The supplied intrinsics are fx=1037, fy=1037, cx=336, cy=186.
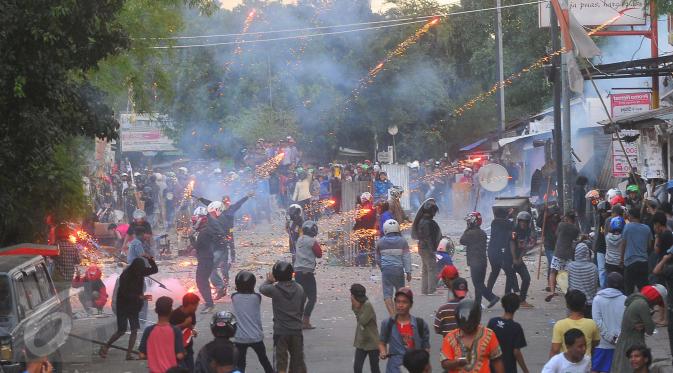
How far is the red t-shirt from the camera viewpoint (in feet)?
28.3

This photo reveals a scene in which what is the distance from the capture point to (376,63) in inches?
1654

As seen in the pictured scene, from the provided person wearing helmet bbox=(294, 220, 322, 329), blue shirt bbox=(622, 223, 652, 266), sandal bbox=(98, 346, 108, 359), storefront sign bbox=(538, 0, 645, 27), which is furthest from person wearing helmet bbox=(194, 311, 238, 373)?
storefront sign bbox=(538, 0, 645, 27)

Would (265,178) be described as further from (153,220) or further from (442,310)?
(442,310)

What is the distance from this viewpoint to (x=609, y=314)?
9359 mm

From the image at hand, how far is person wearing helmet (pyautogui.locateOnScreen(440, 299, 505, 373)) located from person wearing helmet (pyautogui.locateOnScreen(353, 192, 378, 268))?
42.5ft

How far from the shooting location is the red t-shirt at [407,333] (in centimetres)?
863

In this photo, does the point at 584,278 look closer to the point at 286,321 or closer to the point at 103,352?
the point at 286,321

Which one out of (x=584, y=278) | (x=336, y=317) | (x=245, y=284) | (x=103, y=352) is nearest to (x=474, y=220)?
(x=336, y=317)

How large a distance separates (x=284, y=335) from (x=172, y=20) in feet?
30.7

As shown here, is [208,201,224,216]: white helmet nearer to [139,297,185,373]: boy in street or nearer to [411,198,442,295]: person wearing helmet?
[411,198,442,295]: person wearing helmet

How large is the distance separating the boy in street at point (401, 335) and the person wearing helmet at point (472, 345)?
4.24 feet

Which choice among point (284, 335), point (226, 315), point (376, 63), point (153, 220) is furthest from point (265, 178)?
point (226, 315)

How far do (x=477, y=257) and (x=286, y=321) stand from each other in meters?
5.45

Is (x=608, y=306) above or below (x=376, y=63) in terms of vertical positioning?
below
